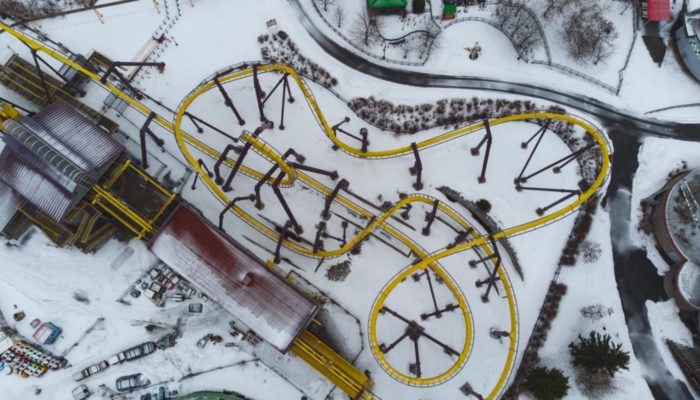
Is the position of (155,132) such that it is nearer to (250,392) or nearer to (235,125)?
(235,125)

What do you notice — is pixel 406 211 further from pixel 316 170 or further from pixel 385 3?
pixel 385 3

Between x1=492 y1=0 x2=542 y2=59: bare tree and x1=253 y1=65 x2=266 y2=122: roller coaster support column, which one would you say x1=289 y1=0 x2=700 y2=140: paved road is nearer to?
x1=492 y1=0 x2=542 y2=59: bare tree

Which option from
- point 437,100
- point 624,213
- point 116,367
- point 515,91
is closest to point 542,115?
point 515,91

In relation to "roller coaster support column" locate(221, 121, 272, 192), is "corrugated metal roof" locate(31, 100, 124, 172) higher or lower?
lower

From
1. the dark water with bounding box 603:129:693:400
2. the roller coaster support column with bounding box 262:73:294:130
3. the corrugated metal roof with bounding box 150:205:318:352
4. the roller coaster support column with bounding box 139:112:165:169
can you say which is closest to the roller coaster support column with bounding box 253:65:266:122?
the roller coaster support column with bounding box 262:73:294:130

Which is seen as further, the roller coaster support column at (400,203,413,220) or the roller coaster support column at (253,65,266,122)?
the roller coaster support column at (400,203,413,220)

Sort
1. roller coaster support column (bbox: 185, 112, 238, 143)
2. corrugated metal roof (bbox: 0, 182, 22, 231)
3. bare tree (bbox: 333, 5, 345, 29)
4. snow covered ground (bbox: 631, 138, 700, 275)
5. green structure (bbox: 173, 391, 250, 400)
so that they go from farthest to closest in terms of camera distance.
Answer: bare tree (bbox: 333, 5, 345, 29), snow covered ground (bbox: 631, 138, 700, 275), roller coaster support column (bbox: 185, 112, 238, 143), corrugated metal roof (bbox: 0, 182, 22, 231), green structure (bbox: 173, 391, 250, 400)
